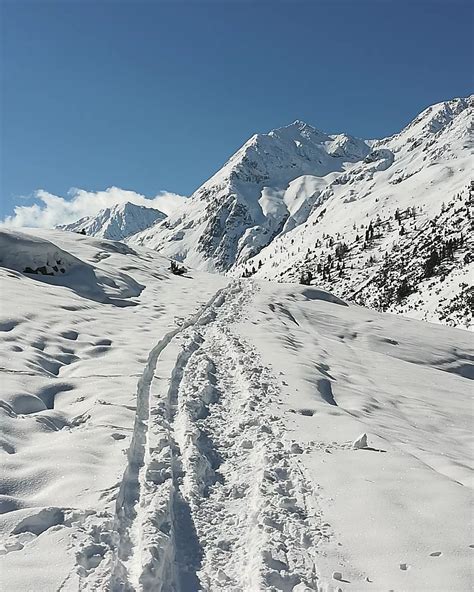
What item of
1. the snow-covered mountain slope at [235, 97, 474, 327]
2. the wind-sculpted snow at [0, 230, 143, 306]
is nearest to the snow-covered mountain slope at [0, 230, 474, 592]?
the wind-sculpted snow at [0, 230, 143, 306]

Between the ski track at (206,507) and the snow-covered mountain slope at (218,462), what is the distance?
0.07ft

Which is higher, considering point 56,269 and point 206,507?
point 56,269

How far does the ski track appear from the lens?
4406 mm

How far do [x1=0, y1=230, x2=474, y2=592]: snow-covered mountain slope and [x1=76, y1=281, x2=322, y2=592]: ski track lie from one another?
0.02 m

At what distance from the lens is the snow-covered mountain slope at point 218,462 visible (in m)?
4.48

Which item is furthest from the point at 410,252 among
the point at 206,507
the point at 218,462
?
the point at 206,507

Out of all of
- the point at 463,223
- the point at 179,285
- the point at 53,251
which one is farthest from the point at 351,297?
the point at 53,251

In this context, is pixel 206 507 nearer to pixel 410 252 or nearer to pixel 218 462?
pixel 218 462

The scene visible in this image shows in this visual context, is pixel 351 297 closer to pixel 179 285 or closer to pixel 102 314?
pixel 179 285

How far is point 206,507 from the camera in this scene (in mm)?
5633

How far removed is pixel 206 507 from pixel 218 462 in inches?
44.8

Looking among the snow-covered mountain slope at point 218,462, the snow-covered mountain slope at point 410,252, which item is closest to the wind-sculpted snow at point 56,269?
the snow-covered mountain slope at point 218,462

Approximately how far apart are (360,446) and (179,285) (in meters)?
21.2

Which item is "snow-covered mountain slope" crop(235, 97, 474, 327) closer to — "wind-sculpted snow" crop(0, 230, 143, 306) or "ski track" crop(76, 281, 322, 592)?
"wind-sculpted snow" crop(0, 230, 143, 306)
